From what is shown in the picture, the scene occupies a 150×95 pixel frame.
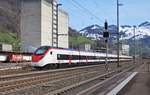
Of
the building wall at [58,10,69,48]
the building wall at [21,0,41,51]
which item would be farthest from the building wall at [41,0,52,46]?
the building wall at [58,10,69,48]

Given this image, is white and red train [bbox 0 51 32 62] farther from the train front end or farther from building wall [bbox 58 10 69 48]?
the train front end

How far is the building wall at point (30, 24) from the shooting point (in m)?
116

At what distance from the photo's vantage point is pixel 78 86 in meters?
26.3

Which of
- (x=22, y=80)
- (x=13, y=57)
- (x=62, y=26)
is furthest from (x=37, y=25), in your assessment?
(x=22, y=80)

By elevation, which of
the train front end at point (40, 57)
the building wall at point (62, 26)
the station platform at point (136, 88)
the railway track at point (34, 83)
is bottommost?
the station platform at point (136, 88)

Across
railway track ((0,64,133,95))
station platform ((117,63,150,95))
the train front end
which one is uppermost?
the train front end

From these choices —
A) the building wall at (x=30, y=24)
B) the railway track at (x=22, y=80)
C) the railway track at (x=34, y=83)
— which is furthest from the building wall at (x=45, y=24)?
the railway track at (x=34, y=83)

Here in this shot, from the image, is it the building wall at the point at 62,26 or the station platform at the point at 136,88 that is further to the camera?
Answer: the building wall at the point at 62,26

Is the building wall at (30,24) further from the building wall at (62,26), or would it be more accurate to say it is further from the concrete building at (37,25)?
the building wall at (62,26)

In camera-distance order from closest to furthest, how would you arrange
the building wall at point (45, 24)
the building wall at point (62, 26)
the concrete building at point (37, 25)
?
1. the building wall at point (62, 26)
2. the building wall at point (45, 24)
3. the concrete building at point (37, 25)

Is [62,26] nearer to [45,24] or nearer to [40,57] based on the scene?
[45,24]

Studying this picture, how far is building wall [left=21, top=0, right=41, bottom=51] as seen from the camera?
116 metres

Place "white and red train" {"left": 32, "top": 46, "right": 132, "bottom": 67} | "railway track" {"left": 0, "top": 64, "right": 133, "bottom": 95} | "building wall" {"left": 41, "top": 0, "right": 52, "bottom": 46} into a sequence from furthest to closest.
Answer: "building wall" {"left": 41, "top": 0, "right": 52, "bottom": 46}
"white and red train" {"left": 32, "top": 46, "right": 132, "bottom": 67}
"railway track" {"left": 0, "top": 64, "right": 133, "bottom": 95}

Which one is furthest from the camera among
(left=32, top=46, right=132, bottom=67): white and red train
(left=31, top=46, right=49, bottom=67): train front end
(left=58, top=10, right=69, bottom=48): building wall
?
(left=58, top=10, right=69, bottom=48): building wall
